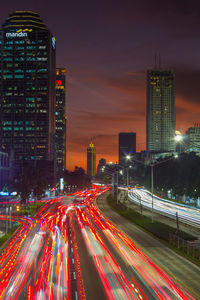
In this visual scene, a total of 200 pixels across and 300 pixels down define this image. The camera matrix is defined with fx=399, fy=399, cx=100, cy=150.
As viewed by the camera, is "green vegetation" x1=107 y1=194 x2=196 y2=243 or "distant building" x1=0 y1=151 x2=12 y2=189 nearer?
"green vegetation" x1=107 y1=194 x2=196 y2=243

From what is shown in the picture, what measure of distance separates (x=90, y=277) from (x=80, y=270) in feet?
6.59

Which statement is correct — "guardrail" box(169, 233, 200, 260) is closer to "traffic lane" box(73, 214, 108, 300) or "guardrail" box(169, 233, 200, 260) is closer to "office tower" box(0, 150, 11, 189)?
"traffic lane" box(73, 214, 108, 300)

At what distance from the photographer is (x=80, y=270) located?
2827 cm

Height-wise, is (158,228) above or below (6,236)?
above

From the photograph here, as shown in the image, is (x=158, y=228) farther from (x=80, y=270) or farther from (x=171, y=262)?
(x=80, y=270)

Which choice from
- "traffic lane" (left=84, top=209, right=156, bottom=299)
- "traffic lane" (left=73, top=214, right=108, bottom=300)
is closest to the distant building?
"traffic lane" (left=84, top=209, right=156, bottom=299)

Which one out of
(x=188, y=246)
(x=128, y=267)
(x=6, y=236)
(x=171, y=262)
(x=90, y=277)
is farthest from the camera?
(x=6, y=236)

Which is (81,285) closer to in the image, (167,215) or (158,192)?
(167,215)

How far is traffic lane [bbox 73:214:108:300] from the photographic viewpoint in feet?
73.2

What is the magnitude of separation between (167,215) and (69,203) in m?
32.9

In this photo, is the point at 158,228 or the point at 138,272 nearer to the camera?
the point at 138,272

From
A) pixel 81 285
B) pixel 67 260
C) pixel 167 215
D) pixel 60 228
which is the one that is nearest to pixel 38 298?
pixel 81 285

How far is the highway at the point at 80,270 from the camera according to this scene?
2239 cm

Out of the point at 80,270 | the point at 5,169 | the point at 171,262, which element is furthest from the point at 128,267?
the point at 5,169
